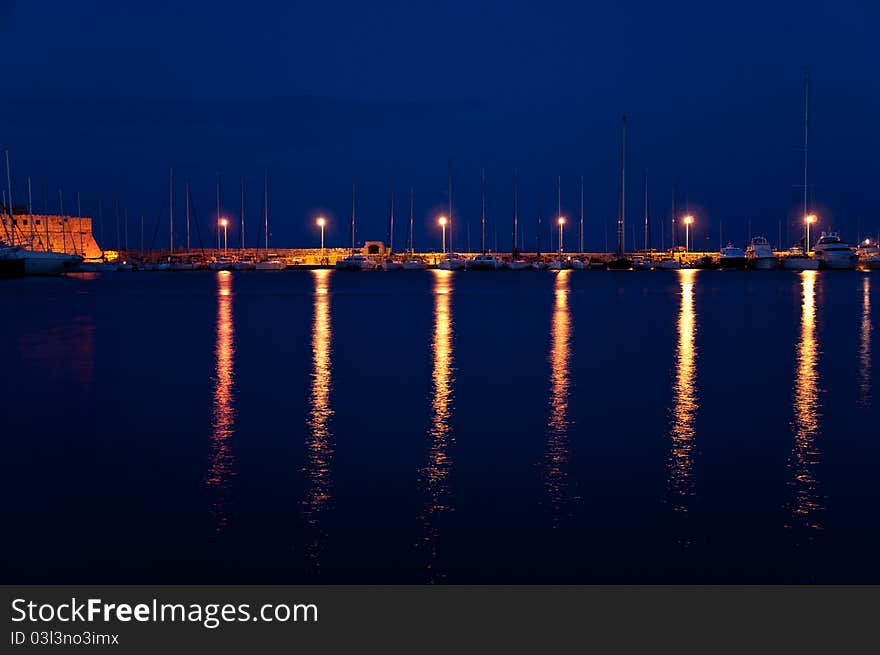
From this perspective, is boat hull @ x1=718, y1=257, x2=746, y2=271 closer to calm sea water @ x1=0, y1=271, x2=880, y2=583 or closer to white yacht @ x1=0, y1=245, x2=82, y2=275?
white yacht @ x1=0, y1=245, x2=82, y2=275

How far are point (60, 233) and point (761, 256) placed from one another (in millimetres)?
103786

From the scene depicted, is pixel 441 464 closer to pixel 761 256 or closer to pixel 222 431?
pixel 222 431

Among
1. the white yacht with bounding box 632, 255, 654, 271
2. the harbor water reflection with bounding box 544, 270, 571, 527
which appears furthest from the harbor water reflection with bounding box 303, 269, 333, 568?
the white yacht with bounding box 632, 255, 654, 271

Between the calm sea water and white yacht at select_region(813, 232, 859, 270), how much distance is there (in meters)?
107

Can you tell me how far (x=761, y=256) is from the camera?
139 metres

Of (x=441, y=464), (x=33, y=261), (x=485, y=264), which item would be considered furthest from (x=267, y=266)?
(x=441, y=464)

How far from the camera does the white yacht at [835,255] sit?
122250 mm

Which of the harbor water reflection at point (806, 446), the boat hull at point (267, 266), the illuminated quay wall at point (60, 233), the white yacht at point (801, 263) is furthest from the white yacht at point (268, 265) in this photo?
the harbor water reflection at point (806, 446)

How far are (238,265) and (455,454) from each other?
140855mm

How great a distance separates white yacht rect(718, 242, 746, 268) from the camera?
454 ft

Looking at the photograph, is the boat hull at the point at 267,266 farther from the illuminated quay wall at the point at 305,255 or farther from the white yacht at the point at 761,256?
the white yacht at the point at 761,256

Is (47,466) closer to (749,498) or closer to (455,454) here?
(455,454)
